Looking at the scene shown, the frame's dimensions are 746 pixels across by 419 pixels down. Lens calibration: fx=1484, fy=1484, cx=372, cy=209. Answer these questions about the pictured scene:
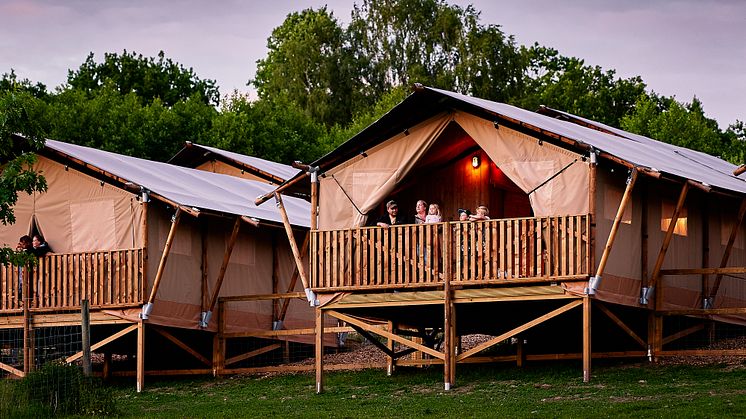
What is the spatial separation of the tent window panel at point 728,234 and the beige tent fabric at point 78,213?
12.3m

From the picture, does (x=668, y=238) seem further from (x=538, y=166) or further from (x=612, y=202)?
(x=538, y=166)

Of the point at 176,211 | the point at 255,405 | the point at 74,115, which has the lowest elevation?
the point at 255,405

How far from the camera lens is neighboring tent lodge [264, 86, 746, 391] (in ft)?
87.0

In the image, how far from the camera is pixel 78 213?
106ft

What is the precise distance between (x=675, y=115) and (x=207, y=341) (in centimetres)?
2886

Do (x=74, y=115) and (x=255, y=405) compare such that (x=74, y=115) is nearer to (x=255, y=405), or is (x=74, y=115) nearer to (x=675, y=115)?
(x=675, y=115)

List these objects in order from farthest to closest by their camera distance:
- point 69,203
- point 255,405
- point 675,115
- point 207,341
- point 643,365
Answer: point 675,115 → point 207,341 → point 69,203 → point 643,365 → point 255,405

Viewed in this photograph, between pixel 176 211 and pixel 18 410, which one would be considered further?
pixel 176 211

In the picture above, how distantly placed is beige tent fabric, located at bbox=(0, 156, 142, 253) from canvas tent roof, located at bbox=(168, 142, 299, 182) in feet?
25.9

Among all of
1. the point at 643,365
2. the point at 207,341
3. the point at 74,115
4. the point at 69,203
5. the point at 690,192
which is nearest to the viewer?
the point at 643,365

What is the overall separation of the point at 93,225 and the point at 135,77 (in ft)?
120

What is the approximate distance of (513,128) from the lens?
27375mm

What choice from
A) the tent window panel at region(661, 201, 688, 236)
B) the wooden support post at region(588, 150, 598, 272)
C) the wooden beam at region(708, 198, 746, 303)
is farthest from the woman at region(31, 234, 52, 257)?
the wooden beam at region(708, 198, 746, 303)

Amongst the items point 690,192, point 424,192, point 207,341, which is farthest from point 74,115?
point 690,192
